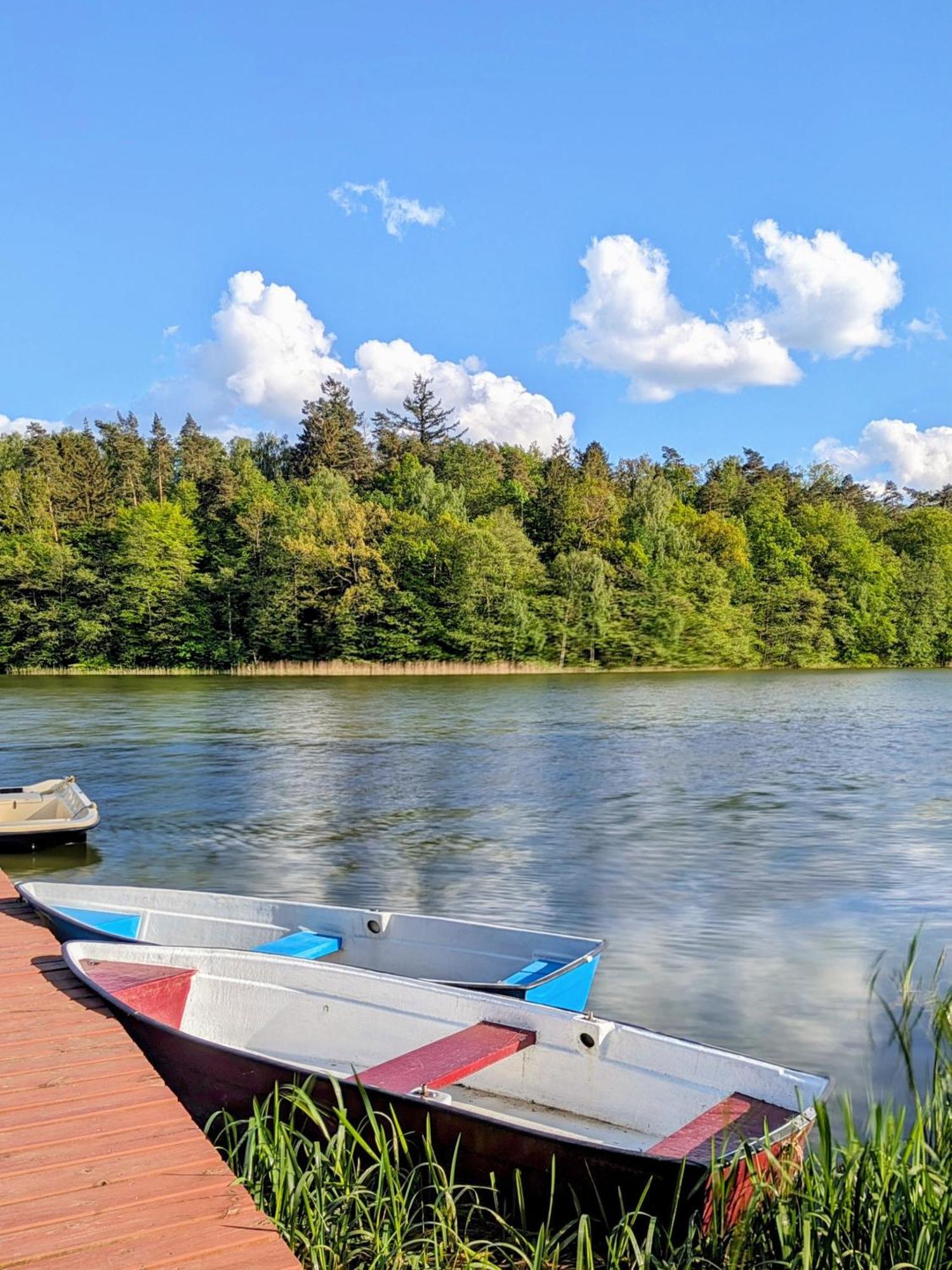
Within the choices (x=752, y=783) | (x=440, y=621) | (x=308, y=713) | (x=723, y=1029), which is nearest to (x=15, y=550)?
(x=440, y=621)

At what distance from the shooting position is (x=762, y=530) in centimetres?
8006

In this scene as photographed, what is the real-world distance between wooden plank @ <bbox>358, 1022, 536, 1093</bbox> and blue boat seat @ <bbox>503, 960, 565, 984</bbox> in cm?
97

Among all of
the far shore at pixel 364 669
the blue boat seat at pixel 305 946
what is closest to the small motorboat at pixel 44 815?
the blue boat seat at pixel 305 946

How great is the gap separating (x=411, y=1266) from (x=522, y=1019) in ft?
4.57

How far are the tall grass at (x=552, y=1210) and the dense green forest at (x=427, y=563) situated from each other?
2332 inches

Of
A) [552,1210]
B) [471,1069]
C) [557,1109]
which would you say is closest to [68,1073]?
[471,1069]

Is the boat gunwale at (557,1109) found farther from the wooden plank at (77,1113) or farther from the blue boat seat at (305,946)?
the blue boat seat at (305,946)

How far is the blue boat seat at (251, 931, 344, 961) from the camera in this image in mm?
6781

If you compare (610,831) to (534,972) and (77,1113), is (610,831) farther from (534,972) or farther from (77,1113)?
(77,1113)

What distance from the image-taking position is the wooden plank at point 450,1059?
4398 mm

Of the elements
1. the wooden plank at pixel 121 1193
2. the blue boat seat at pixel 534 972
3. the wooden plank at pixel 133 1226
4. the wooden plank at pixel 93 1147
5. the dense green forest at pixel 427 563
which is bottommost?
the wooden plank at pixel 93 1147

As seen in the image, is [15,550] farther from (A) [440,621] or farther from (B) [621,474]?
(B) [621,474]

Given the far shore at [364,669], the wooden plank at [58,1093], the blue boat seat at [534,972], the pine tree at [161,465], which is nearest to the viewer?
the wooden plank at [58,1093]

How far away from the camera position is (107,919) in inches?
299
